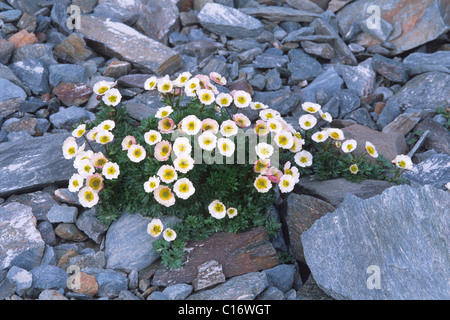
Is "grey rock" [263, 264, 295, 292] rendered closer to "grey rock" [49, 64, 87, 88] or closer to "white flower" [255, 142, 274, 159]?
"white flower" [255, 142, 274, 159]

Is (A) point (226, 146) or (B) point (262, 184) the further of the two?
(B) point (262, 184)

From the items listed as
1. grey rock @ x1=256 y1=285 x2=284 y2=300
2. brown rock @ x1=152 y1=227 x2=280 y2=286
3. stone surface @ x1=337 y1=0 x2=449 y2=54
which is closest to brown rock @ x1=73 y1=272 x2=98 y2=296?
brown rock @ x1=152 y1=227 x2=280 y2=286

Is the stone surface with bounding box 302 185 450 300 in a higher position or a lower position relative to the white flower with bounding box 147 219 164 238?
higher

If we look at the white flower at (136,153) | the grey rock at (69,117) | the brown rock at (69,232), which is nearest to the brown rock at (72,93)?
the grey rock at (69,117)

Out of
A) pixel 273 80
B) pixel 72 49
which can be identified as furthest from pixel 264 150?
pixel 72 49

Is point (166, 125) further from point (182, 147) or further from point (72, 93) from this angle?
point (72, 93)

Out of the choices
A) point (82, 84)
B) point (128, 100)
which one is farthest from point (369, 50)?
point (82, 84)
